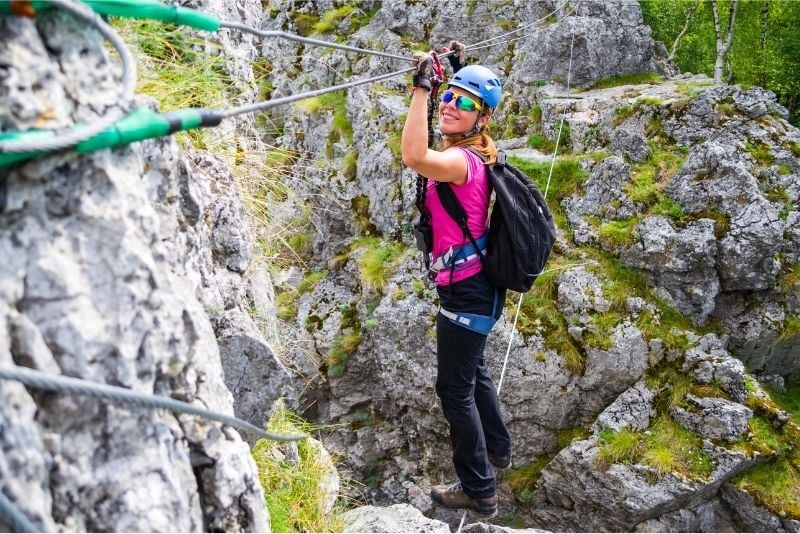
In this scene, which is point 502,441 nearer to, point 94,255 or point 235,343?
point 235,343

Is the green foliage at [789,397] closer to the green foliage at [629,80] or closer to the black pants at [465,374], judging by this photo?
the green foliage at [629,80]

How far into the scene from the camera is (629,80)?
40.0 feet

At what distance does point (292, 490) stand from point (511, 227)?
8.67ft

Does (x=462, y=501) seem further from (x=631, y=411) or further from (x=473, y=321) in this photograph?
(x=631, y=411)

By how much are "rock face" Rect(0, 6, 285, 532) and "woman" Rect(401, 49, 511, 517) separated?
1.72m

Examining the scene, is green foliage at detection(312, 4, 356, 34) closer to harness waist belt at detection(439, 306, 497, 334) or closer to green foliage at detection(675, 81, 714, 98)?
green foliage at detection(675, 81, 714, 98)

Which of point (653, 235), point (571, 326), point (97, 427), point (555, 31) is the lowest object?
point (571, 326)

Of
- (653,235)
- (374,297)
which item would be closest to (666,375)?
(653,235)

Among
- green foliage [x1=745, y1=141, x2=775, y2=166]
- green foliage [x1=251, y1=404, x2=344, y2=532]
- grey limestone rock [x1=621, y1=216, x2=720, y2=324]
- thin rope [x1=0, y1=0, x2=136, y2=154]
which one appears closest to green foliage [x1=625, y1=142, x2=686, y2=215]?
grey limestone rock [x1=621, y1=216, x2=720, y2=324]

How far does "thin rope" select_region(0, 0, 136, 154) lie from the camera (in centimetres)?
173

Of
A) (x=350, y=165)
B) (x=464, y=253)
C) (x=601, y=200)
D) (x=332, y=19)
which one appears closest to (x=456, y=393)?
(x=464, y=253)

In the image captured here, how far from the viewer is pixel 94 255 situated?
77.3 inches

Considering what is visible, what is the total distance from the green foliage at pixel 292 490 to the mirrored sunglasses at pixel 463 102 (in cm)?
290

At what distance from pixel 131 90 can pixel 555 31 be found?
11656 mm
